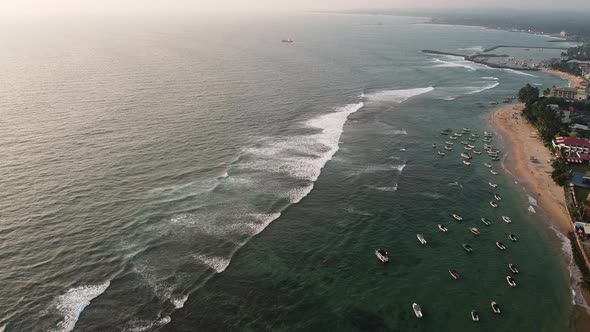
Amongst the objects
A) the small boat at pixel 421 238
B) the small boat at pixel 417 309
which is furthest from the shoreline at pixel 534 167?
the small boat at pixel 421 238

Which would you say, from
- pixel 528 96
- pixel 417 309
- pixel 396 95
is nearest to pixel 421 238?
pixel 417 309

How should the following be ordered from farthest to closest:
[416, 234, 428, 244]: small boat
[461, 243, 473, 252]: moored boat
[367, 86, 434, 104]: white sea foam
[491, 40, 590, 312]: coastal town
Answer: [367, 86, 434, 104]: white sea foam < [491, 40, 590, 312]: coastal town < [416, 234, 428, 244]: small boat < [461, 243, 473, 252]: moored boat

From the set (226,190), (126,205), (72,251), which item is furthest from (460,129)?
(72,251)

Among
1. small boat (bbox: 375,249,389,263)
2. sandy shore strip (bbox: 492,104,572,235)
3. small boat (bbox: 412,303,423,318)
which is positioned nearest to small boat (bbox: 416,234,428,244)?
small boat (bbox: 375,249,389,263)

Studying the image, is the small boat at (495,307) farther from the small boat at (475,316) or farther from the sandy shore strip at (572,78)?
the sandy shore strip at (572,78)

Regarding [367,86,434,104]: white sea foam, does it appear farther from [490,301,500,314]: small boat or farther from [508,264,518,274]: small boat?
[490,301,500,314]: small boat

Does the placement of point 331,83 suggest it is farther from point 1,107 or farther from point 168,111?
point 1,107

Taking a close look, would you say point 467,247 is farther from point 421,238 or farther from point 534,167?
point 534,167
